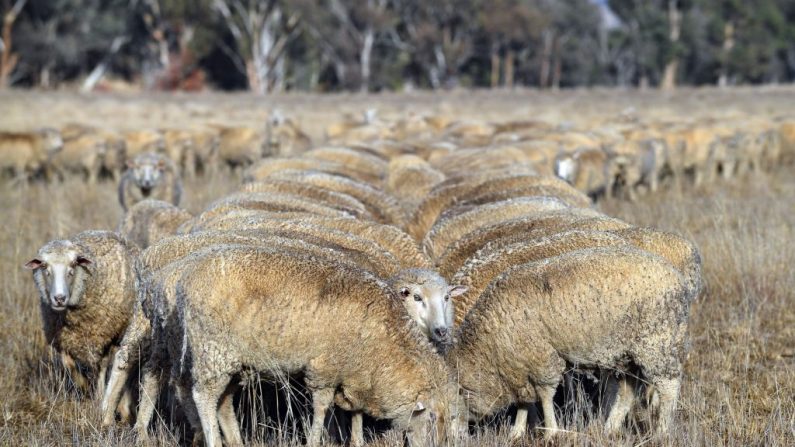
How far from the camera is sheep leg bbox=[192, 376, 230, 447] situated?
209 inches

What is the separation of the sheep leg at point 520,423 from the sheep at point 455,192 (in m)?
3.68

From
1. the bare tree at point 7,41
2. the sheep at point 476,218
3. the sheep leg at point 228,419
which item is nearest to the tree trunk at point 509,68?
the bare tree at point 7,41

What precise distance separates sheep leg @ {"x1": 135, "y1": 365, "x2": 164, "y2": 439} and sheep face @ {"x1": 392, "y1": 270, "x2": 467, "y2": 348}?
172 cm

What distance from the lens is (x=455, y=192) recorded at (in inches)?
400

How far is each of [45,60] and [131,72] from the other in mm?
9491

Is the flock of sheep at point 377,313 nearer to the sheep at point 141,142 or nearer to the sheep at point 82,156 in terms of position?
the sheep at point 82,156

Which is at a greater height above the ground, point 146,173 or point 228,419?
point 146,173

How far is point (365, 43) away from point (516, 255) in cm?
5266

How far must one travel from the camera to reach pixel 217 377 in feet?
17.4

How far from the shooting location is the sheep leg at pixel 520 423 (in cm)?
597

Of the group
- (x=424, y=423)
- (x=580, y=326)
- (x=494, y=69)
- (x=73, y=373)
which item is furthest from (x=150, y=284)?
(x=494, y=69)

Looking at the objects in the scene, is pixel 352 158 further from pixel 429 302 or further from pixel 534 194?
pixel 429 302

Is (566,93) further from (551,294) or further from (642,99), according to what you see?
(551,294)

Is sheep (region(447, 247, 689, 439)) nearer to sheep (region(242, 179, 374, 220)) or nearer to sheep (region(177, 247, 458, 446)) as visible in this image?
sheep (region(177, 247, 458, 446))
